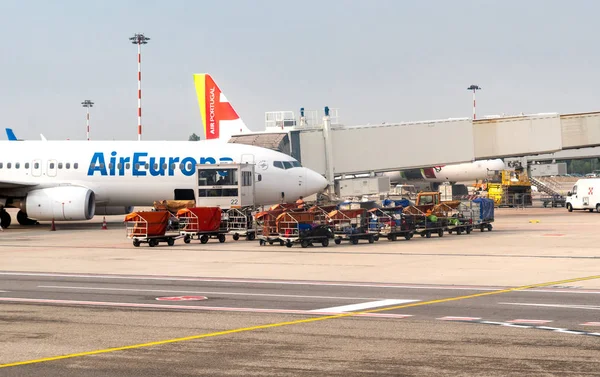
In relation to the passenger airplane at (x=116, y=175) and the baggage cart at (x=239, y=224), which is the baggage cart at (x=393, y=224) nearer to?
the baggage cart at (x=239, y=224)

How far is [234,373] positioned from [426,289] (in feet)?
35.6

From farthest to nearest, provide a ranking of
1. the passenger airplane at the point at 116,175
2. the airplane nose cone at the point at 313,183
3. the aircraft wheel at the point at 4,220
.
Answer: the aircraft wheel at the point at 4,220 < the airplane nose cone at the point at 313,183 < the passenger airplane at the point at 116,175

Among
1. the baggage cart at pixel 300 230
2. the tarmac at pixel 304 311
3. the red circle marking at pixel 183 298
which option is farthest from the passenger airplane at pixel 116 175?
the red circle marking at pixel 183 298

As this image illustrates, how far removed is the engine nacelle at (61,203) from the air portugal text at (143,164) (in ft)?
6.10

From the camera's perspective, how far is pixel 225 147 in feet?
162

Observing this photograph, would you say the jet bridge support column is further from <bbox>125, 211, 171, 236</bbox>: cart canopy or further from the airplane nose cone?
<bbox>125, 211, 171, 236</bbox>: cart canopy

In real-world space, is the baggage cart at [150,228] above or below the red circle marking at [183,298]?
above

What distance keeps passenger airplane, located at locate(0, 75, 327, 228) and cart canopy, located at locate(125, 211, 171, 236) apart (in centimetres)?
990

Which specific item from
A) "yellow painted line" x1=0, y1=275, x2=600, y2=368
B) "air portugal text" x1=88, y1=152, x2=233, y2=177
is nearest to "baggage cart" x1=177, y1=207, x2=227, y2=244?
"air portugal text" x1=88, y1=152, x2=233, y2=177

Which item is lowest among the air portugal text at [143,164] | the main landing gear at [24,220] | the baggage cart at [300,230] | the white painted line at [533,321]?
the white painted line at [533,321]

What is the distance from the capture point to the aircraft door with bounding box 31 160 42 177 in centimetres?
4997

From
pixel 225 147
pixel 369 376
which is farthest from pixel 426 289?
pixel 225 147

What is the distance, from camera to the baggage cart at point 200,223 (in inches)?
1535

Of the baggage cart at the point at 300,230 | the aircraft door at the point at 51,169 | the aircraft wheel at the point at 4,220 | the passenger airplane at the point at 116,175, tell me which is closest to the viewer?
the baggage cart at the point at 300,230
